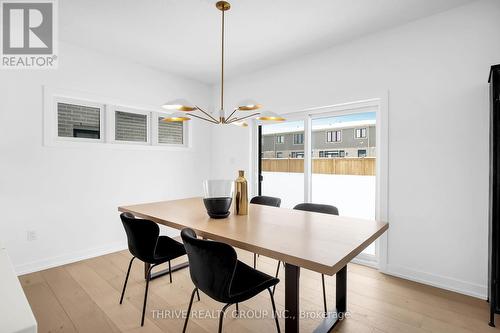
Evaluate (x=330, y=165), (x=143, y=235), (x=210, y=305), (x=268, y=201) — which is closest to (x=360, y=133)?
(x=330, y=165)

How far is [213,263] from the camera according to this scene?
4.53 ft

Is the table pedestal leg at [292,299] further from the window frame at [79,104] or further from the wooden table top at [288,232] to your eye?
the window frame at [79,104]

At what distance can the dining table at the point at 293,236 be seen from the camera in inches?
50.7

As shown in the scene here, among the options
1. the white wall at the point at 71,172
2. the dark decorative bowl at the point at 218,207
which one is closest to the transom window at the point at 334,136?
the dark decorative bowl at the point at 218,207

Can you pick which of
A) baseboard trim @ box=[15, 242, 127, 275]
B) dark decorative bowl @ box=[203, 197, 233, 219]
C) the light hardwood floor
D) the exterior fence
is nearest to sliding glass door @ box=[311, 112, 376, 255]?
the exterior fence

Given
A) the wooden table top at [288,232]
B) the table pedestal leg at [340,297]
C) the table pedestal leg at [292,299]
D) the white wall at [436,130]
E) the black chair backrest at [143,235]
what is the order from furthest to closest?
the white wall at [436,130], the table pedestal leg at [340,297], the black chair backrest at [143,235], the table pedestal leg at [292,299], the wooden table top at [288,232]

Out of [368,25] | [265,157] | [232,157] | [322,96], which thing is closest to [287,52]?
[322,96]

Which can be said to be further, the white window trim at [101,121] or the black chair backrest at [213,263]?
the white window trim at [101,121]

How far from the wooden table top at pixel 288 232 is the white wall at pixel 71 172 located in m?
1.31

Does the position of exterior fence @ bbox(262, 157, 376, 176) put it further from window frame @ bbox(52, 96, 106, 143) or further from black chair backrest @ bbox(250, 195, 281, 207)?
window frame @ bbox(52, 96, 106, 143)

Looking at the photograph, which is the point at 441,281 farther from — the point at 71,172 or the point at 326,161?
the point at 71,172

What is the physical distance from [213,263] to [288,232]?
1.75 feet

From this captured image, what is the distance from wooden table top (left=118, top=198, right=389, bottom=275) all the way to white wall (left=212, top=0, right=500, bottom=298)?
1088mm

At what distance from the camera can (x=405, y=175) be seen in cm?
271
